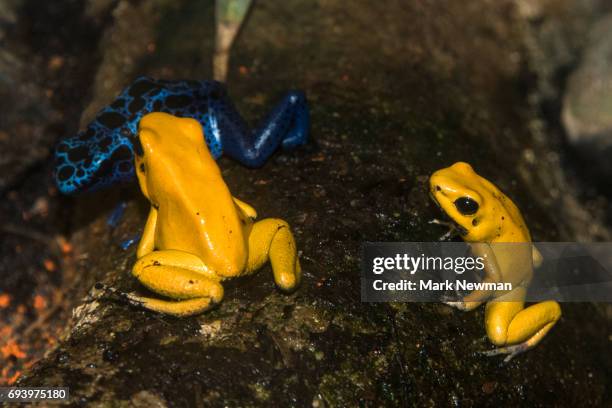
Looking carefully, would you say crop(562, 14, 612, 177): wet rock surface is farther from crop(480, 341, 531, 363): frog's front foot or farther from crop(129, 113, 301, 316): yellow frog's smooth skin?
crop(129, 113, 301, 316): yellow frog's smooth skin

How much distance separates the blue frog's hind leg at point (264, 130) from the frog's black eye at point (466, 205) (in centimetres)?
122

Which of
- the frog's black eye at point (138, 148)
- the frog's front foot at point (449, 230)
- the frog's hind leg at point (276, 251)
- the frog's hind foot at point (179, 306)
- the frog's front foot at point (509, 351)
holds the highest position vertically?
the frog's black eye at point (138, 148)

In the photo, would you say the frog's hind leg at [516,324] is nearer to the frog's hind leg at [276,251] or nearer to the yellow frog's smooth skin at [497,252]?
the yellow frog's smooth skin at [497,252]

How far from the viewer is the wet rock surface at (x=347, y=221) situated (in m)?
2.93

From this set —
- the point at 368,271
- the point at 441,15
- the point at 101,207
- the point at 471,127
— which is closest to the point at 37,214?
the point at 101,207

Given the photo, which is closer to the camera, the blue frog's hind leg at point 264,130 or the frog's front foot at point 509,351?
the frog's front foot at point 509,351

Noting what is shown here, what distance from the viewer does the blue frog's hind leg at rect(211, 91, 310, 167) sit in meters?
3.99

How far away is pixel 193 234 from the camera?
311 centimetres

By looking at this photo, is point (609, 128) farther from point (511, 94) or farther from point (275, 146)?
point (275, 146)

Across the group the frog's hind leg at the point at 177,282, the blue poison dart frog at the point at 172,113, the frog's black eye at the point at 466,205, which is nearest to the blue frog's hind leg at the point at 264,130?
the blue poison dart frog at the point at 172,113

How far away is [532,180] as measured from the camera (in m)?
5.02

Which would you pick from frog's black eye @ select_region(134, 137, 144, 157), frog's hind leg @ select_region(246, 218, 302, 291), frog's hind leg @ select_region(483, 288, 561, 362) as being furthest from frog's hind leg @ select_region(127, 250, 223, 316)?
frog's hind leg @ select_region(483, 288, 561, 362)

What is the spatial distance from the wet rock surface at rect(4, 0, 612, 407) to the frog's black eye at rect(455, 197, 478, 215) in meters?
0.37

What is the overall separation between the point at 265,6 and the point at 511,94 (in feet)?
8.04
